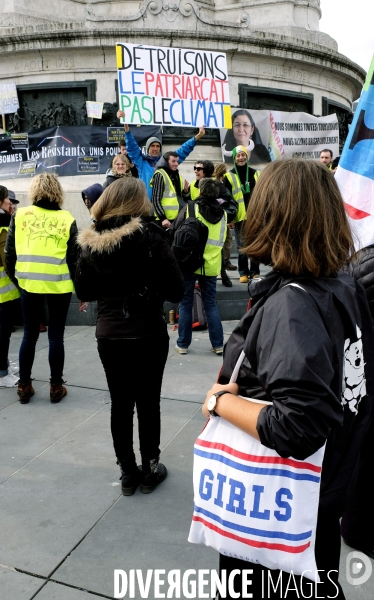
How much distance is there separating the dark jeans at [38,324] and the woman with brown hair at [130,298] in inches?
57.8

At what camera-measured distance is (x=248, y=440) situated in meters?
1.40

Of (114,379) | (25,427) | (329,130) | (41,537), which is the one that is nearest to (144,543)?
(41,537)

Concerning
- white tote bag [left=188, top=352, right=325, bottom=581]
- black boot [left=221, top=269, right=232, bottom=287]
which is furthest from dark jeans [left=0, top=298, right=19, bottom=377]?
white tote bag [left=188, top=352, right=325, bottom=581]

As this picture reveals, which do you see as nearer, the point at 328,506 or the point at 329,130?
the point at 328,506

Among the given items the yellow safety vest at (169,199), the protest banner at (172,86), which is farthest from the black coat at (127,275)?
the protest banner at (172,86)

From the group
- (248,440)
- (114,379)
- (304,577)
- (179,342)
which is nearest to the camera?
(248,440)

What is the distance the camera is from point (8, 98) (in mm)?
11414

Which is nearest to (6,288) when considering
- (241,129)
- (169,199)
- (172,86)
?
(169,199)

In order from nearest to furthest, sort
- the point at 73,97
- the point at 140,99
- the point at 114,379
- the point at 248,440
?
1. the point at 248,440
2. the point at 114,379
3. the point at 140,99
4. the point at 73,97

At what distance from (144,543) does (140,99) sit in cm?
749

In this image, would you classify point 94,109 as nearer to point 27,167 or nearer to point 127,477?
point 27,167

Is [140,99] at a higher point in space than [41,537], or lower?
higher

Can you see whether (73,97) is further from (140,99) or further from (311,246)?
(311,246)

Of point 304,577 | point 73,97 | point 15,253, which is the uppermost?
point 73,97
